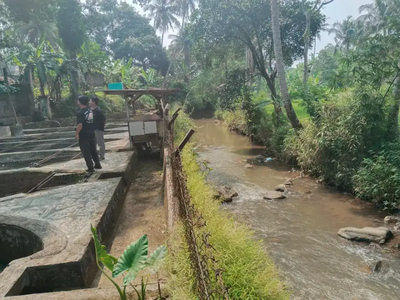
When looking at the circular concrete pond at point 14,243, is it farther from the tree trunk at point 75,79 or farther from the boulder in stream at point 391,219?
the tree trunk at point 75,79

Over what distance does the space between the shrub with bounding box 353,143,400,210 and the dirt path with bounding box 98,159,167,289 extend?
520 centimetres

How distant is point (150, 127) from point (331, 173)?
5892 mm

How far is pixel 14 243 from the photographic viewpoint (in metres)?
4.49

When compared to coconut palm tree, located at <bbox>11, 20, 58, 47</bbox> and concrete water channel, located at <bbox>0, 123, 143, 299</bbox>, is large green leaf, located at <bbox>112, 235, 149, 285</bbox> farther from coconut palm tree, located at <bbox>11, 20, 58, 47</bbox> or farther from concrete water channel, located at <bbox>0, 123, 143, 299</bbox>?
coconut palm tree, located at <bbox>11, 20, 58, 47</bbox>

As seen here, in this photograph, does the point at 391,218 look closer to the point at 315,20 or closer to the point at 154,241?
the point at 154,241

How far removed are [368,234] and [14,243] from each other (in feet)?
21.1

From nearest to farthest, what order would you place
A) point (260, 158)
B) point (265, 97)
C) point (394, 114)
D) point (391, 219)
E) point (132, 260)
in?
point (132, 260) < point (391, 219) < point (394, 114) < point (260, 158) < point (265, 97)

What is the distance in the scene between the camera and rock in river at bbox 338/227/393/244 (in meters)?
5.65

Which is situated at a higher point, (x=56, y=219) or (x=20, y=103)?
(x=20, y=103)

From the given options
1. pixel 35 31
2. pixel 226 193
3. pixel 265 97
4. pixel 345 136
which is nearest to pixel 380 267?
pixel 226 193

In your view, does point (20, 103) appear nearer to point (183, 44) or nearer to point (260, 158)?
point (260, 158)

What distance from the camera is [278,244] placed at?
19.2 ft

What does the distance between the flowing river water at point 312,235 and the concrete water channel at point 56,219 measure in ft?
9.75

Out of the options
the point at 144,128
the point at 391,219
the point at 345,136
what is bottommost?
the point at 391,219
